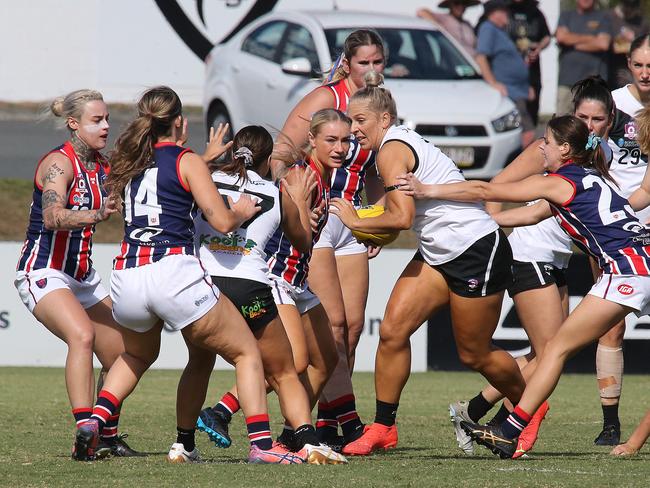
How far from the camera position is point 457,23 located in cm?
1762

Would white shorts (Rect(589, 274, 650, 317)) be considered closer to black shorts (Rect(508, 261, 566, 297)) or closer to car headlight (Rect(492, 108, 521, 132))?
black shorts (Rect(508, 261, 566, 297))

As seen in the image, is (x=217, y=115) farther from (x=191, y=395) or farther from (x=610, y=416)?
(x=191, y=395)

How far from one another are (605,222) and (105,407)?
266cm

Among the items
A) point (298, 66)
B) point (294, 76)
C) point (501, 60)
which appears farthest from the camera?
point (501, 60)

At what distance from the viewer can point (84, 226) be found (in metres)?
6.81

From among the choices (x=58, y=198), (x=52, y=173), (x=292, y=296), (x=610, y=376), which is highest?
(x=52, y=173)

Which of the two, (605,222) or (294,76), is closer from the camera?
(605,222)

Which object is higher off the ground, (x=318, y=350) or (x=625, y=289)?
(x=625, y=289)

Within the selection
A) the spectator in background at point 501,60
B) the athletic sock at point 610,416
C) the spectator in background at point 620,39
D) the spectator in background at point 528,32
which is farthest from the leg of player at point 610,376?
the spectator in background at point 528,32

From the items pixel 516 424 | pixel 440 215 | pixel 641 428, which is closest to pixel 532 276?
pixel 440 215

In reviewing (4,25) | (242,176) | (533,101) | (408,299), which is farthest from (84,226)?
(4,25)

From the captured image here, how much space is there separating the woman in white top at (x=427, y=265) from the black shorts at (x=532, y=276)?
0.86 metres

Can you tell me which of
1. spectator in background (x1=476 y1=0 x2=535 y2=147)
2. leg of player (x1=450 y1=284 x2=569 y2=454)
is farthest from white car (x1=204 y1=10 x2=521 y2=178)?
leg of player (x1=450 y1=284 x2=569 y2=454)

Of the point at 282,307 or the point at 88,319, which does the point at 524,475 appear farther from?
the point at 88,319
